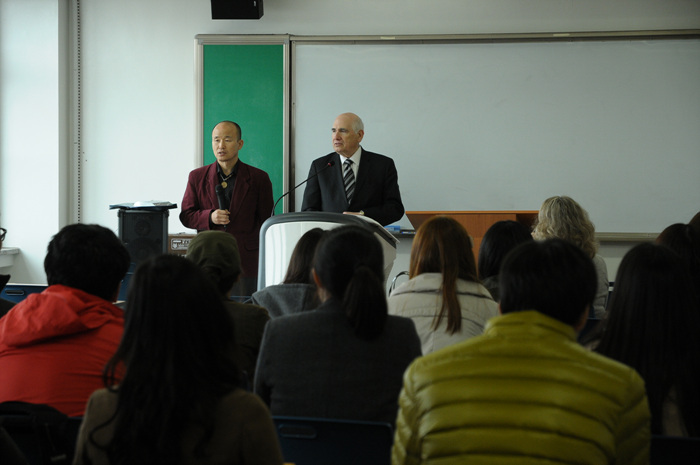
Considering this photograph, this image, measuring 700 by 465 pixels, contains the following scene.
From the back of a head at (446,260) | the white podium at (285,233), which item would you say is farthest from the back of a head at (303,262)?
the white podium at (285,233)

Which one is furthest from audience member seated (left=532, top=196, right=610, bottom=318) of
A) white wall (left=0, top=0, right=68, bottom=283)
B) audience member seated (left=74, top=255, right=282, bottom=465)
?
white wall (left=0, top=0, right=68, bottom=283)

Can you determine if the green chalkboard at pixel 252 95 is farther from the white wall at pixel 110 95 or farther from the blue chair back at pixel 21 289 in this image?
the blue chair back at pixel 21 289

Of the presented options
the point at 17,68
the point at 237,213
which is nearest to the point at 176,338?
the point at 237,213

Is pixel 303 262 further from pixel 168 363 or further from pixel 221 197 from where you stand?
pixel 221 197

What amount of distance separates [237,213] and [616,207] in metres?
3.01

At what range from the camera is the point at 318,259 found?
5.73 feet

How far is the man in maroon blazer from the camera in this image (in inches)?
178

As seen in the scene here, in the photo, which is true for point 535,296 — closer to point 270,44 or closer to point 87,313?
point 87,313

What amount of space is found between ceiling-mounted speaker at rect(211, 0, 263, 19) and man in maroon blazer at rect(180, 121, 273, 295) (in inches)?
55.9

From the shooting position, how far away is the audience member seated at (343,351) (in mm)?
1654

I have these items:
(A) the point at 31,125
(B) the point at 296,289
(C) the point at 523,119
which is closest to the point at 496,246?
(B) the point at 296,289

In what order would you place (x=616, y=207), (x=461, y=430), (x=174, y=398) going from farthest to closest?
1. (x=616, y=207)
2. (x=461, y=430)
3. (x=174, y=398)

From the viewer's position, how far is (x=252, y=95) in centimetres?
579

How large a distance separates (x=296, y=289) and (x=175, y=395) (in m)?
1.34
